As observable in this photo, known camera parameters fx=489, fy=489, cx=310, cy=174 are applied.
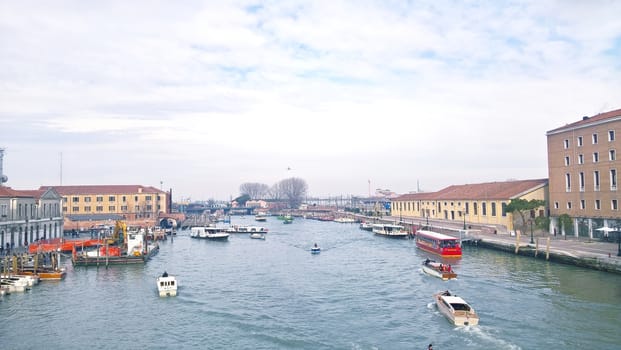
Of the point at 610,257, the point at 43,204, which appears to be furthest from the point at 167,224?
the point at 610,257

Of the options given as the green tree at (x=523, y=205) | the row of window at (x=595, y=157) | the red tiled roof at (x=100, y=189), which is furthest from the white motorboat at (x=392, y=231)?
the red tiled roof at (x=100, y=189)

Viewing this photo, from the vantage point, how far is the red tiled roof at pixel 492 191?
196 ft

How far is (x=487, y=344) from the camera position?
21.4 metres

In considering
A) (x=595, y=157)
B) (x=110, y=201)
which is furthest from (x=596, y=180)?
(x=110, y=201)

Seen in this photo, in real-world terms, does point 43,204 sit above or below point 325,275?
above

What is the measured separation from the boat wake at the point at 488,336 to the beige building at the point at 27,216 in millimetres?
44853

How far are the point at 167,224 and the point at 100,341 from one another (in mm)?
83318

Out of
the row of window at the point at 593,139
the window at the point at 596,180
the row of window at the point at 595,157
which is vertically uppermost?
the row of window at the point at 593,139

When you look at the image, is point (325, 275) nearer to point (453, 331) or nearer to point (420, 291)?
point (420, 291)

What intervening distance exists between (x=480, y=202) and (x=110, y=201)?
7395cm

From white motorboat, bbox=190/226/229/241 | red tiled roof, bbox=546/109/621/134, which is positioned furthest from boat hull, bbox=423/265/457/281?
white motorboat, bbox=190/226/229/241

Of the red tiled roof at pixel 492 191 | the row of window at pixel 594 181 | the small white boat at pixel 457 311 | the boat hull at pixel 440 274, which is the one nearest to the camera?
the small white boat at pixel 457 311

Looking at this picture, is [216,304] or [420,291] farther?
[420,291]

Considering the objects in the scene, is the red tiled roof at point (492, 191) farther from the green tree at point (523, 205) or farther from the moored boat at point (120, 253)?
the moored boat at point (120, 253)
